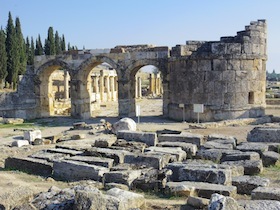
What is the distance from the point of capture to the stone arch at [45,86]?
22513 millimetres

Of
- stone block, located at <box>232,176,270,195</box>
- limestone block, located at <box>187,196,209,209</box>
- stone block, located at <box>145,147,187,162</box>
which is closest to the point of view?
limestone block, located at <box>187,196,209,209</box>

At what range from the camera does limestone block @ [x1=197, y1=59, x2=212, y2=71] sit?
59.1 feet

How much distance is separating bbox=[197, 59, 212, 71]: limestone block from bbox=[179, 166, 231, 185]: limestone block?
11.5 m

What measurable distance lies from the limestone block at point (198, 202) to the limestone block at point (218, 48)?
1317 centimetres

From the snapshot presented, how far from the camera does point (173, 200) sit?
6199mm

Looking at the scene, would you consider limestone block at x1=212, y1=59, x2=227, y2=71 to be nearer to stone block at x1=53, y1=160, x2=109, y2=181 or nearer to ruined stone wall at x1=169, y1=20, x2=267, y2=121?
ruined stone wall at x1=169, y1=20, x2=267, y2=121

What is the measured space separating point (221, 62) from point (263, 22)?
12.0ft

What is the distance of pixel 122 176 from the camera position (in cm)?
716

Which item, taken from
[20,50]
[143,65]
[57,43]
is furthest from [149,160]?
[57,43]

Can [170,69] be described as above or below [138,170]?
above

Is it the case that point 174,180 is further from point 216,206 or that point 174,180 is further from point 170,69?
point 170,69

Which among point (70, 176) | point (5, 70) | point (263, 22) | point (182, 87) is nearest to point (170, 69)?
point (182, 87)

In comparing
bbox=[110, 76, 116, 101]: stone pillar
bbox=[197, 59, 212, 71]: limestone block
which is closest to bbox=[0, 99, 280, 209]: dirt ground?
bbox=[197, 59, 212, 71]: limestone block

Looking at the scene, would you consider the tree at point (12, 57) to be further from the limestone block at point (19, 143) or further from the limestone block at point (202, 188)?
the limestone block at point (202, 188)
